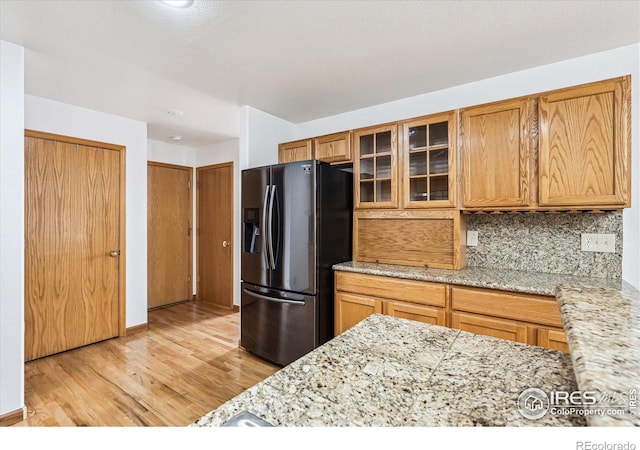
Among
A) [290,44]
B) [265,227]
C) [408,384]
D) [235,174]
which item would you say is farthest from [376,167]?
[235,174]

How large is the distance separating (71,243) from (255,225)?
1917 millimetres

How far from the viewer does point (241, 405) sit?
0.70 m

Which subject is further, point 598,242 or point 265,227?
point 265,227

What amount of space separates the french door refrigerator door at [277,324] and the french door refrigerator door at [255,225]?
14cm

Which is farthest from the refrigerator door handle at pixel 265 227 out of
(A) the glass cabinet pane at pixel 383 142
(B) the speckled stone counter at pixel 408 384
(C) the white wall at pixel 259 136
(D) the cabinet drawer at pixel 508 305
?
(B) the speckled stone counter at pixel 408 384

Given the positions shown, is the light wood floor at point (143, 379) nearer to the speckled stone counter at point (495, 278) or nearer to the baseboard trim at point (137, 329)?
the baseboard trim at point (137, 329)

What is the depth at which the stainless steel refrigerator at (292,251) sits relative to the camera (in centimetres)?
252

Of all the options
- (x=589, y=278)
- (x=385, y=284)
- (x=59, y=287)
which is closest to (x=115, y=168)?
(x=59, y=287)

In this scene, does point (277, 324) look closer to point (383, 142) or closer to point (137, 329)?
point (383, 142)

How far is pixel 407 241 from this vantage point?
2.63 m

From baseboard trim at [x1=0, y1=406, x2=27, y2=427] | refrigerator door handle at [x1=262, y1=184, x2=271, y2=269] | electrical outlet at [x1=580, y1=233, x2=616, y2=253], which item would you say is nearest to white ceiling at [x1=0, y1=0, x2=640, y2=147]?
refrigerator door handle at [x1=262, y1=184, x2=271, y2=269]

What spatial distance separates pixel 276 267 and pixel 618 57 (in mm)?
2863

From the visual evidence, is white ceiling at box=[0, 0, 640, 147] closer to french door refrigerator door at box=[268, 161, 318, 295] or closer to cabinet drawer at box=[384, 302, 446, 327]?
french door refrigerator door at box=[268, 161, 318, 295]

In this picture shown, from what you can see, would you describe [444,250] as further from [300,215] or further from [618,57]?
[618,57]
